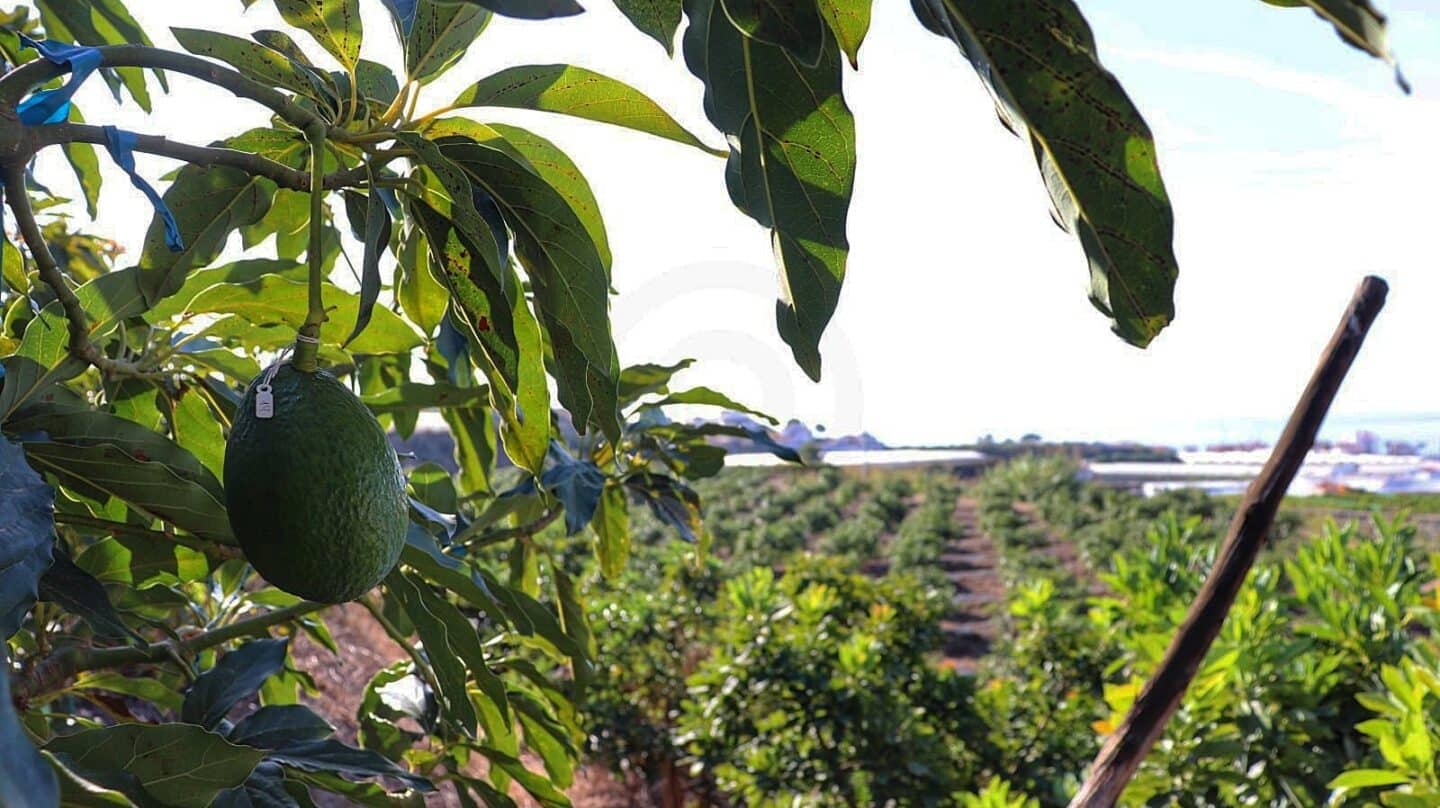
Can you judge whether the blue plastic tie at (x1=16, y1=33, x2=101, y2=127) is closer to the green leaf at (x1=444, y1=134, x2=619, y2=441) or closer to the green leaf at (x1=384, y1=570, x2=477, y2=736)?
the green leaf at (x1=444, y1=134, x2=619, y2=441)

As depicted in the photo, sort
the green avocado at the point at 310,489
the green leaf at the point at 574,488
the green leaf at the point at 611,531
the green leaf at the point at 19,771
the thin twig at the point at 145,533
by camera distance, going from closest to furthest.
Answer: the green leaf at the point at 19,771
the green avocado at the point at 310,489
the thin twig at the point at 145,533
the green leaf at the point at 574,488
the green leaf at the point at 611,531

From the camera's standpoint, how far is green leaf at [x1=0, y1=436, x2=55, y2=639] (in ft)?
1.54

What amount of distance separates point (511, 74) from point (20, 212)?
0.91ft

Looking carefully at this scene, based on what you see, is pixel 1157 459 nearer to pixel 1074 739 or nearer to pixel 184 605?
pixel 1074 739

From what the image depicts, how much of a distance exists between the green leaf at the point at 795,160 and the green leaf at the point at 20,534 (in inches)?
13.9

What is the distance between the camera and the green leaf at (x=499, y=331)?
691 mm

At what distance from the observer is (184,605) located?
1.08 metres

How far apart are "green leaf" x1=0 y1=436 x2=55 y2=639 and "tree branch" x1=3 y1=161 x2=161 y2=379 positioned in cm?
12

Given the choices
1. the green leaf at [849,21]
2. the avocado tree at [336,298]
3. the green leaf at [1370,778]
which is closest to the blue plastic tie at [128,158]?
the avocado tree at [336,298]

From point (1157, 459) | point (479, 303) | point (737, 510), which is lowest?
point (1157, 459)

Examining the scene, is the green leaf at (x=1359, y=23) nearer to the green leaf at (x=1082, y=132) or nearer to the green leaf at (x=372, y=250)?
the green leaf at (x=1082, y=132)

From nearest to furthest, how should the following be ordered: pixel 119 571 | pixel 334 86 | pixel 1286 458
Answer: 1. pixel 334 86
2. pixel 119 571
3. pixel 1286 458

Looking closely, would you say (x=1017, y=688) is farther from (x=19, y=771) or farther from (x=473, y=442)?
(x=19, y=771)

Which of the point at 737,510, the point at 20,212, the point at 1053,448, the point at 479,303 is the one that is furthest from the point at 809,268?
the point at 1053,448
